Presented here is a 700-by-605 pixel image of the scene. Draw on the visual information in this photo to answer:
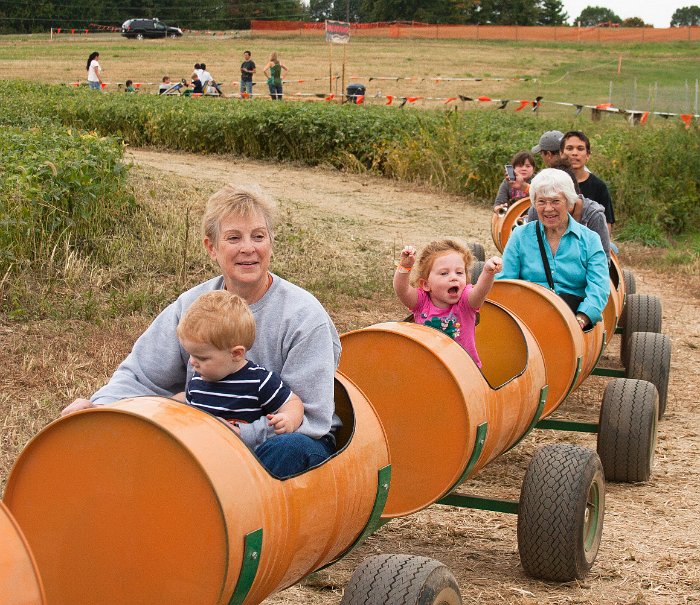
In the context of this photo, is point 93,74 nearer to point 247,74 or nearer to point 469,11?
point 247,74

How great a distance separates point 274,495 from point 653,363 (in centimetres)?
499

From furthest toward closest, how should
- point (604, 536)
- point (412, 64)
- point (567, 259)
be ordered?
point (412, 64), point (567, 259), point (604, 536)

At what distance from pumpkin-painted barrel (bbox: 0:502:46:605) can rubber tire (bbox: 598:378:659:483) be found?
437 centimetres

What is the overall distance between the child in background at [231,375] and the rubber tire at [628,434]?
10.4ft

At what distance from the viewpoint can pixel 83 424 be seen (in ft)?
10.8

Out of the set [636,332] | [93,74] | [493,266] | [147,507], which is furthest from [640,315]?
[93,74]

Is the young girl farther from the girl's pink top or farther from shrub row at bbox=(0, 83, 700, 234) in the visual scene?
shrub row at bbox=(0, 83, 700, 234)

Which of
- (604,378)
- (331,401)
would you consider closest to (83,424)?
(331,401)

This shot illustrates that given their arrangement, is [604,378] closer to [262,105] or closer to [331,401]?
[331,401]

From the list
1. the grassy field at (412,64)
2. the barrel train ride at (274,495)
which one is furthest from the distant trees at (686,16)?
the barrel train ride at (274,495)

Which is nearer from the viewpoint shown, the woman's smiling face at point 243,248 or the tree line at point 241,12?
the woman's smiling face at point 243,248

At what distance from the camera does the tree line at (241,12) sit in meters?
77.1

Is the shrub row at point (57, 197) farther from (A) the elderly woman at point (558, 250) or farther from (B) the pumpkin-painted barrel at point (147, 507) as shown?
(B) the pumpkin-painted barrel at point (147, 507)

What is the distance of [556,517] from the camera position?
4.89m
